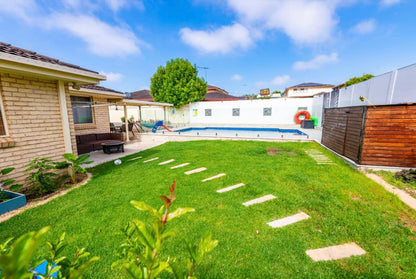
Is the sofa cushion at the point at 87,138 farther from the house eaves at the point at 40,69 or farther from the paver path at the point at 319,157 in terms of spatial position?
the paver path at the point at 319,157

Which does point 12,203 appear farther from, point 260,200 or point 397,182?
point 397,182

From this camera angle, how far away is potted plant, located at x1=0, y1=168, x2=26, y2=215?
3474 mm

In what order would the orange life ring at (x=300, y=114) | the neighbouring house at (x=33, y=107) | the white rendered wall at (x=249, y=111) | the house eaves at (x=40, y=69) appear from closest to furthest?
1. the house eaves at (x=40, y=69)
2. the neighbouring house at (x=33, y=107)
3. the orange life ring at (x=300, y=114)
4. the white rendered wall at (x=249, y=111)

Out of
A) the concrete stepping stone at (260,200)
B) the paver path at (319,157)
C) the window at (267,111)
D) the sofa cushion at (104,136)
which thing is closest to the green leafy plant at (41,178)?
the concrete stepping stone at (260,200)

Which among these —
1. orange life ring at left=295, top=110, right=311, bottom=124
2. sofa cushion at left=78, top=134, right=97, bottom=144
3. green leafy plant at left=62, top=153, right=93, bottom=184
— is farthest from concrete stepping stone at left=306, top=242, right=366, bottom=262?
orange life ring at left=295, top=110, right=311, bottom=124

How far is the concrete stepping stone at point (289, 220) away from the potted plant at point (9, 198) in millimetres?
4813

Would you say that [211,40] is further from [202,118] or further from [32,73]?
[32,73]

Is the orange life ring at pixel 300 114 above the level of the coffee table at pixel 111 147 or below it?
above

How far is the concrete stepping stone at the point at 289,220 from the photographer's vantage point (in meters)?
2.96

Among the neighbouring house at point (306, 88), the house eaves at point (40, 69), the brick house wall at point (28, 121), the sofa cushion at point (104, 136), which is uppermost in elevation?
the neighbouring house at point (306, 88)

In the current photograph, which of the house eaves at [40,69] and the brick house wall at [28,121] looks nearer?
the house eaves at [40,69]

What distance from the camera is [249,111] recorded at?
63.0ft

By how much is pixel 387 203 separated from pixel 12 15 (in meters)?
14.7

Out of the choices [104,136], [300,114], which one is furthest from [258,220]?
[300,114]
